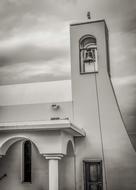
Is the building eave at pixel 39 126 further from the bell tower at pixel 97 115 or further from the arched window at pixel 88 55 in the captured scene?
the arched window at pixel 88 55

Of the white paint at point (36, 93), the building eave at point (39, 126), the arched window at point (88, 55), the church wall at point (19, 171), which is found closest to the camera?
the building eave at point (39, 126)

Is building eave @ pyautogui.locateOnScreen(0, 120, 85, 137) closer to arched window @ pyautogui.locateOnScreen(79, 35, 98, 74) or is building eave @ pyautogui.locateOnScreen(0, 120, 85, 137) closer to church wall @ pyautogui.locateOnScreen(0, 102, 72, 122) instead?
church wall @ pyautogui.locateOnScreen(0, 102, 72, 122)

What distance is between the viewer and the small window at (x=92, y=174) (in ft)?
34.1

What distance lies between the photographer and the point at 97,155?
34.6 feet

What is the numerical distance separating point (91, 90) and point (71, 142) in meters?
2.03

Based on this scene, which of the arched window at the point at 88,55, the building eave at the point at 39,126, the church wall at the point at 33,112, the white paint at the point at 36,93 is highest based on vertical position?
the arched window at the point at 88,55

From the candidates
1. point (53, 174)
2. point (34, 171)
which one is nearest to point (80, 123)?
point (34, 171)

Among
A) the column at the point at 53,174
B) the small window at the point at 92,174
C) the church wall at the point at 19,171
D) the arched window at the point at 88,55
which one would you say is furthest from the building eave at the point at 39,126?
the arched window at the point at 88,55

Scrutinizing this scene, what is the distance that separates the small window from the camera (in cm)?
1038

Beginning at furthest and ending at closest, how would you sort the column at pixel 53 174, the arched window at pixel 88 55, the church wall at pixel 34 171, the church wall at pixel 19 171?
the arched window at pixel 88 55
the church wall at pixel 19 171
the church wall at pixel 34 171
the column at pixel 53 174

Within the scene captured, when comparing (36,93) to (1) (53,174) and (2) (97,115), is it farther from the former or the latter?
(1) (53,174)

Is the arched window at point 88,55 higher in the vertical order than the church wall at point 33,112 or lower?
higher

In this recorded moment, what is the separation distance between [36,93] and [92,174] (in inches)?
141

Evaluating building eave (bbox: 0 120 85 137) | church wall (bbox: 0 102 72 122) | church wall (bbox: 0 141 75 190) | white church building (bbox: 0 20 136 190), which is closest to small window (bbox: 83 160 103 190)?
white church building (bbox: 0 20 136 190)
